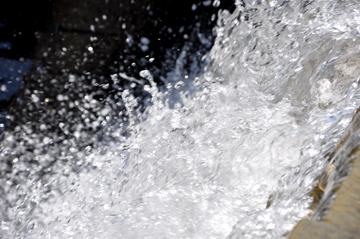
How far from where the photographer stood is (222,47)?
2.07m

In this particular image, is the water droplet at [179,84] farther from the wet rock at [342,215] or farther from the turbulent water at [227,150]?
the wet rock at [342,215]

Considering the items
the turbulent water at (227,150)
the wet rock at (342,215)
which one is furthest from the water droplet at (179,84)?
the wet rock at (342,215)

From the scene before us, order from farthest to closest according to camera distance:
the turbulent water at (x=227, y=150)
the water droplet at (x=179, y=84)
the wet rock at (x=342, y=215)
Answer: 1. the water droplet at (x=179, y=84)
2. the turbulent water at (x=227, y=150)
3. the wet rock at (x=342, y=215)

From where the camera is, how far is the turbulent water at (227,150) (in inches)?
40.3

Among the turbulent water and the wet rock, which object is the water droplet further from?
the wet rock

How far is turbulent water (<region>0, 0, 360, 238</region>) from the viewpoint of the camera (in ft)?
3.36

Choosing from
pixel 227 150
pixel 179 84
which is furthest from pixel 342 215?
pixel 179 84

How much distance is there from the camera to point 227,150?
1.44m

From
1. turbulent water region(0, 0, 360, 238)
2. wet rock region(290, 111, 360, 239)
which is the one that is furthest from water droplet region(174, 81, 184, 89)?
wet rock region(290, 111, 360, 239)

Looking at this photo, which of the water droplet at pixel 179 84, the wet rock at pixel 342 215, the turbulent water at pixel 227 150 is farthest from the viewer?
the water droplet at pixel 179 84

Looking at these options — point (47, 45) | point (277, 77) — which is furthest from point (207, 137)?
point (47, 45)

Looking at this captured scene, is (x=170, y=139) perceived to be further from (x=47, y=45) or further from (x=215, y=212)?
(x=47, y=45)

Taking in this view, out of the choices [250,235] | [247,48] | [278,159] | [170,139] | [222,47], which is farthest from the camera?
[222,47]

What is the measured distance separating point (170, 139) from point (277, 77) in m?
0.63
